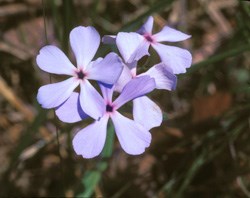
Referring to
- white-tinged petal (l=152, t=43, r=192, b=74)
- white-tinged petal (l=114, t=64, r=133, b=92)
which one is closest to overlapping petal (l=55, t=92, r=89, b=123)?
white-tinged petal (l=114, t=64, r=133, b=92)

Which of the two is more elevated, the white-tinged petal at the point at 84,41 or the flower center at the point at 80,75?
the white-tinged petal at the point at 84,41

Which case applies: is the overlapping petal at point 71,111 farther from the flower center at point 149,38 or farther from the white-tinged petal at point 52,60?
the flower center at point 149,38

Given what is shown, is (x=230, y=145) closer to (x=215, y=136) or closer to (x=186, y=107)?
A: (x=215, y=136)

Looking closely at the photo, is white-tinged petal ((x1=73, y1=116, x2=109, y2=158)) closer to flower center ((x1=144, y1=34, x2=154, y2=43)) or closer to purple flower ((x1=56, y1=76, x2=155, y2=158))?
purple flower ((x1=56, y1=76, x2=155, y2=158))

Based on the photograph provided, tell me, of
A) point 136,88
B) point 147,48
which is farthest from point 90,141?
point 147,48

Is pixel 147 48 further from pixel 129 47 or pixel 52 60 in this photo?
pixel 52 60

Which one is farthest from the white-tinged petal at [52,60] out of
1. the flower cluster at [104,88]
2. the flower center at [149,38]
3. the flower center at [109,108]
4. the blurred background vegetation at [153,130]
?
the blurred background vegetation at [153,130]
